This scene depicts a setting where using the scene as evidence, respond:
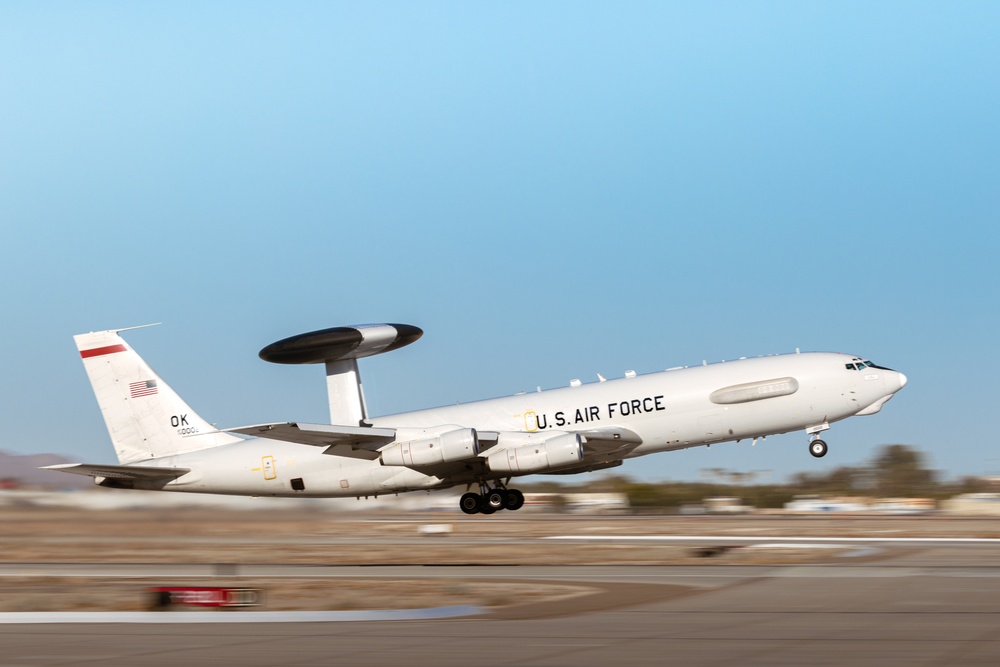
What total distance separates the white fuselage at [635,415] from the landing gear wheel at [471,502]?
589 mm

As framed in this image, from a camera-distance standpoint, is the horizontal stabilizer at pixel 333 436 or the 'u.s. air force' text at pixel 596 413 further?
the 'u.s. air force' text at pixel 596 413

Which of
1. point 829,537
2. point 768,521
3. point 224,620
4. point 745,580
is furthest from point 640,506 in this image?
point 224,620

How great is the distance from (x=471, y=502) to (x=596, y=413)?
5846 millimetres

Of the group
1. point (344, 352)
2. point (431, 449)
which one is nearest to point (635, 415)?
point (431, 449)

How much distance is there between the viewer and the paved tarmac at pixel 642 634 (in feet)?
53.0

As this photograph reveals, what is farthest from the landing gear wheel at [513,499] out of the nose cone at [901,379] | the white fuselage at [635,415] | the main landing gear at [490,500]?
the nose cone at [901,379]

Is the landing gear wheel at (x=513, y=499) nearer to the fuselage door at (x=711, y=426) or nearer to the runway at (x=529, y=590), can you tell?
the runway at (x=529, y=590)

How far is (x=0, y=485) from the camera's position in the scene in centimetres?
4203

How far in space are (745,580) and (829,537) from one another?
1881cm

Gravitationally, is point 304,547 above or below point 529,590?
above

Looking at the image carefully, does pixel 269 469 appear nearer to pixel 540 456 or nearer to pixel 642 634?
pixel 540 456

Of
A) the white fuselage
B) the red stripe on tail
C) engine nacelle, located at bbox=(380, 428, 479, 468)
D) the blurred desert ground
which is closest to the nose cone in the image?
the white fuselage

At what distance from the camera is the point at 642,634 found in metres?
18.3

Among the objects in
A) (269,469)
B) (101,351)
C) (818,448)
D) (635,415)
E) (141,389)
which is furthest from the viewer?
(101,351)
